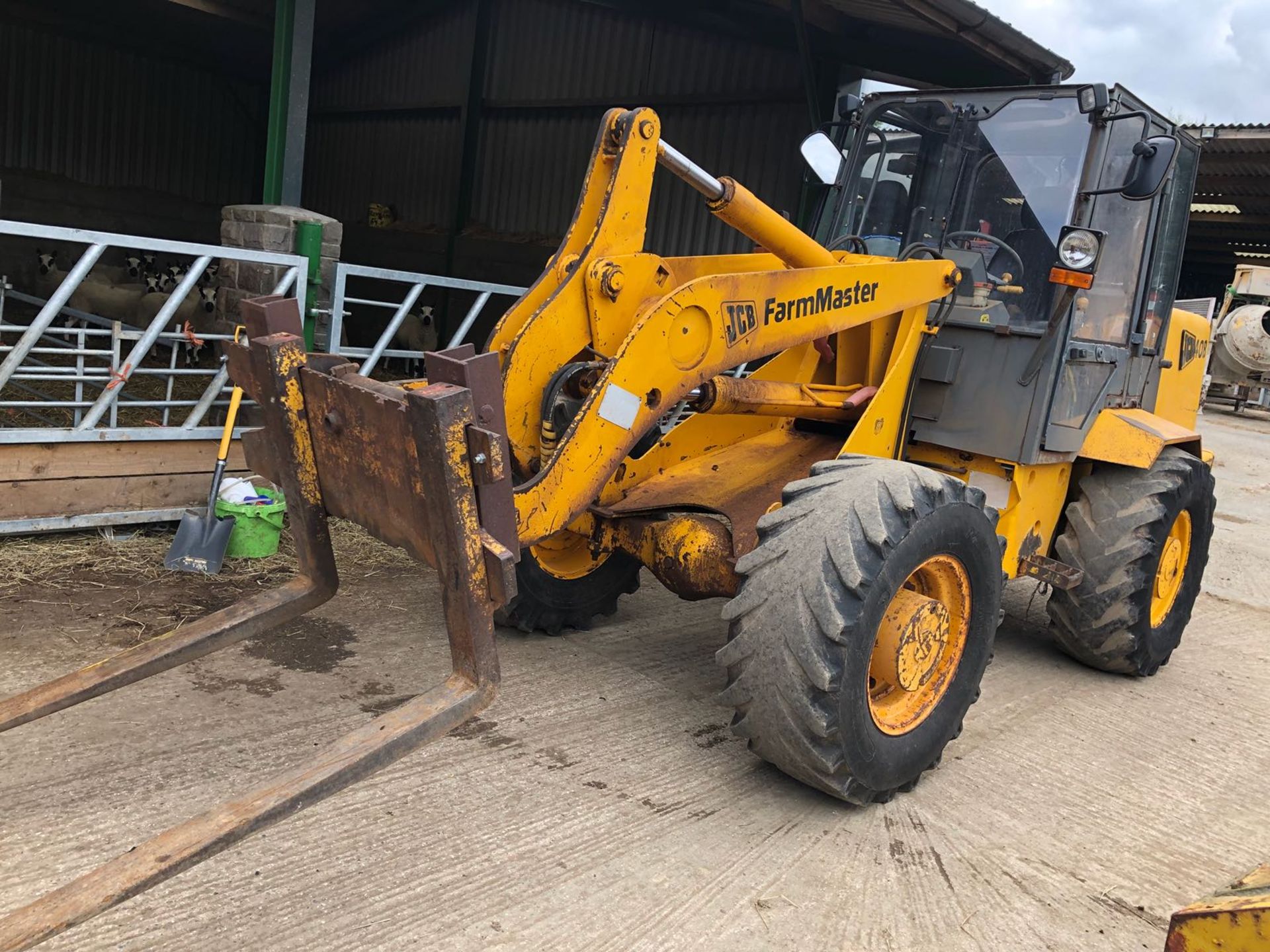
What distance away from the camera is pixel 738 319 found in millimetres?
3779

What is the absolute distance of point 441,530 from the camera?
260 cm

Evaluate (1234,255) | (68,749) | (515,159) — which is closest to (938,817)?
(68,749)

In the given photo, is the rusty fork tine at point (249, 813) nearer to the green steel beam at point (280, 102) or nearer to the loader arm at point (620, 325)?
the loader arm at point (620, 325)

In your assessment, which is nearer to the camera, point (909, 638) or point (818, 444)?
point (909, 638)

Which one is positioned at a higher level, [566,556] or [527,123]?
[527,123]

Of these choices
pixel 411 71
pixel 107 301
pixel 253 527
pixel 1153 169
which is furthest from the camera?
pixel 411 71

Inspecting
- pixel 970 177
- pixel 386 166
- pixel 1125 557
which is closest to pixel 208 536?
pixel 970 177

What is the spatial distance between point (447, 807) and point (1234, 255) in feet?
87.5

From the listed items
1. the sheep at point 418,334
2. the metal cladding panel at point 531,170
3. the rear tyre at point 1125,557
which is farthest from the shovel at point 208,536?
the metal cladding panel at point 531,170

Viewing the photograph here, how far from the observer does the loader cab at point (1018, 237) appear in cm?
461

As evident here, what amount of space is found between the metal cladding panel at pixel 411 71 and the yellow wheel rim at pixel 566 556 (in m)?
13.3

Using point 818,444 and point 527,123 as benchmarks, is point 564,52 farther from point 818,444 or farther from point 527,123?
point 818,444

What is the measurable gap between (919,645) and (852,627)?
0.50m

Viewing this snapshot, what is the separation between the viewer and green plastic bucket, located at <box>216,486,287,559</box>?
5.62 m
